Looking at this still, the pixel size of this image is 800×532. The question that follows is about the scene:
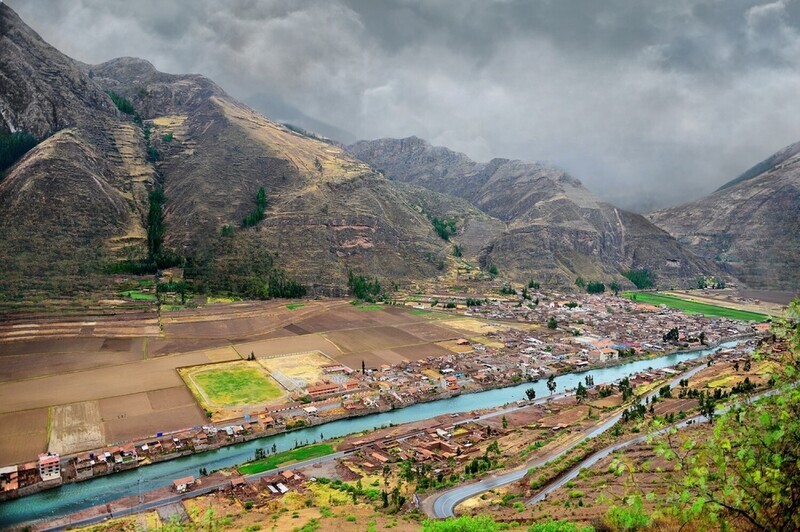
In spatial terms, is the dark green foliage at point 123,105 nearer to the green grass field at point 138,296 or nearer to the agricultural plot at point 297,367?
the green grass field at point 138,296

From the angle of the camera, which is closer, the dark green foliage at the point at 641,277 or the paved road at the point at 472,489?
the paved road at the point at 472,489

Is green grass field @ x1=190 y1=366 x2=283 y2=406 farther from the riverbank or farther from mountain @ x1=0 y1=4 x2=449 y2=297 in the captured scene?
mountain @ x1=0 y1=4 x2=449 y2=297

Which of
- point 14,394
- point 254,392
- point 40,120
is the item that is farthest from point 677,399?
point 40,120

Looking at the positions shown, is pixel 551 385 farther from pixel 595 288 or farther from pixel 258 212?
pixel 595 288

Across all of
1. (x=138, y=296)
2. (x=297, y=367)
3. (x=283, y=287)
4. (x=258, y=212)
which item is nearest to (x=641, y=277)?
(x=283, y=287)

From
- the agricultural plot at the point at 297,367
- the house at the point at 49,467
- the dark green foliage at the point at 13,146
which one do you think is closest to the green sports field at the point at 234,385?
the agricultural plot at the point at 297,367

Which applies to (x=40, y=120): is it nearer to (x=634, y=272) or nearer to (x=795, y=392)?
(x=795, y=392)
